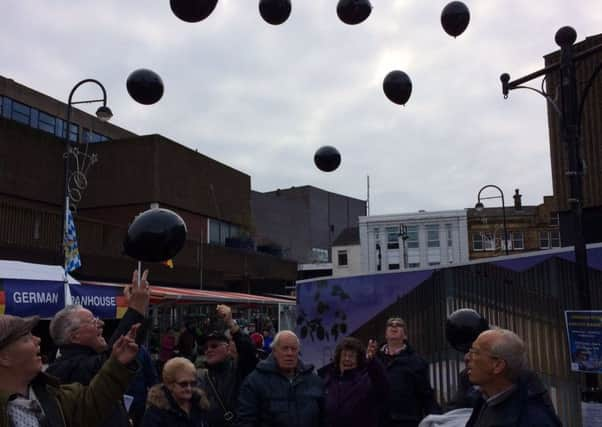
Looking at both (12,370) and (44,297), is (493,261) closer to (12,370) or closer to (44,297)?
(44,297)

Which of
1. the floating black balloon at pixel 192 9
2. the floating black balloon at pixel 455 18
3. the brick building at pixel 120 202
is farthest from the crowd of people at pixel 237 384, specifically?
the brick building at pixel 120 202

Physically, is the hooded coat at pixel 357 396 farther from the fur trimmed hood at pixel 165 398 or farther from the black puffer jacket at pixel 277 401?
the fur trimmed hood at pixel 165 398

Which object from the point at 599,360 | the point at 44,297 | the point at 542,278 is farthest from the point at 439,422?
the point at 44,297

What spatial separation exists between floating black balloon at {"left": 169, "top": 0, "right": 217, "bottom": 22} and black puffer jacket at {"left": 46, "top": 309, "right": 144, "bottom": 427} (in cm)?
445

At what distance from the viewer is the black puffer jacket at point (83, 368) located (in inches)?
133

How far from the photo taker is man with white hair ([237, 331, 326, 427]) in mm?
4598

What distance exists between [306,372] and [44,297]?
649cm

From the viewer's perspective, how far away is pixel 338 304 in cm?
1298

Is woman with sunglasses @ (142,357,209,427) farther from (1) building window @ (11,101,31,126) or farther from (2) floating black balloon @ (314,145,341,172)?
(1) building window @ (11,101,31,126)

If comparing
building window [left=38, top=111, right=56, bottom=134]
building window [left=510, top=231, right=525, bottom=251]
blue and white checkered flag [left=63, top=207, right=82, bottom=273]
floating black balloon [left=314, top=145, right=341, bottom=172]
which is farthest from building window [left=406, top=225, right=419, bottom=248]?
floating black balloon [left=314, top=145, right=341, bottom=172]

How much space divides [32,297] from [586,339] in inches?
301

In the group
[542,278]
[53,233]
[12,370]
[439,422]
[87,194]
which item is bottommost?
[439,422]

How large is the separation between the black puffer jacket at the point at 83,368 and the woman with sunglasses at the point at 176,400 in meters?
0.72

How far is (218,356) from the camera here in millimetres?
5270
